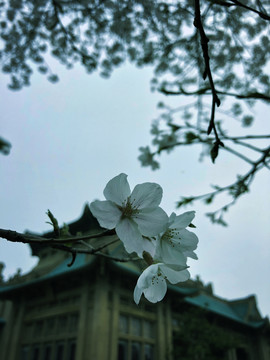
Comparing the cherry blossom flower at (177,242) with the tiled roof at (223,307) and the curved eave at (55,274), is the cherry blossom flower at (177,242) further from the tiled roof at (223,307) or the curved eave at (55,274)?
the tiled roof at (223,307)

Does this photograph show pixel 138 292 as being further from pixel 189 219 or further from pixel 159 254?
pixel 189 219

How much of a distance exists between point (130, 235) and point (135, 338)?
311 inches

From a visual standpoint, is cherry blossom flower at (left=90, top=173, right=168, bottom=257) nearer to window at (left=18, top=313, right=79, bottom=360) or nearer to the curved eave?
the curved eave

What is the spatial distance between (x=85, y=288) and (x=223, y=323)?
7.30m

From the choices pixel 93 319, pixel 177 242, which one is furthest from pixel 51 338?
pixel 177 242

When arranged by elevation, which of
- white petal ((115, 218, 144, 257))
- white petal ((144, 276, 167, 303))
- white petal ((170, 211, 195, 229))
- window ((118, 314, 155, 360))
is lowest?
→ white petal ((144, 276, 167, 303))

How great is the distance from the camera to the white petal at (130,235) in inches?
27.4

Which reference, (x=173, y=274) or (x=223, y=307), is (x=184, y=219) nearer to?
(x=173, y=274)

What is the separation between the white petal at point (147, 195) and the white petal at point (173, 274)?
0.54 ft

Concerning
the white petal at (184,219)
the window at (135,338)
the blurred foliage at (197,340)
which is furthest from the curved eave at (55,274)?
the white petal at (184,219)

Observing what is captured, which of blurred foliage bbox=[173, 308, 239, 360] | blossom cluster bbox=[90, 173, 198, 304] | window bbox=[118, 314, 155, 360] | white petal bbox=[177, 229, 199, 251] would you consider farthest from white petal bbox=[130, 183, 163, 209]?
blurred foliage bbox=[173, 308, 239, 360]

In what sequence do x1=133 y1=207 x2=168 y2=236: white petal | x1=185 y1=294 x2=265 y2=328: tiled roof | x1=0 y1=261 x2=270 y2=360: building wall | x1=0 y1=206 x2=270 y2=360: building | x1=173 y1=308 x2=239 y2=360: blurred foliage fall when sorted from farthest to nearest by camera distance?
x1=185 y1=294 x2=265 y2=328: tiled roof < x1=173 y1=308 x2=239 y2=360: blurred foliage < x1=0 y1=206 x2=270 y2=360: building < x1=0 y1=261 x2=270 y2=360: building wall < x1=133 y1=207 x2=168 y2=236: white petal

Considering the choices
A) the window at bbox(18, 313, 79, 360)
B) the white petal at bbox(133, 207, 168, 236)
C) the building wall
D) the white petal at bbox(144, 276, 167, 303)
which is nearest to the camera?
the white petal at bbox(133, 207, 168, 236)

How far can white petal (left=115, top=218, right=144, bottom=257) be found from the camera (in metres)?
0.70
